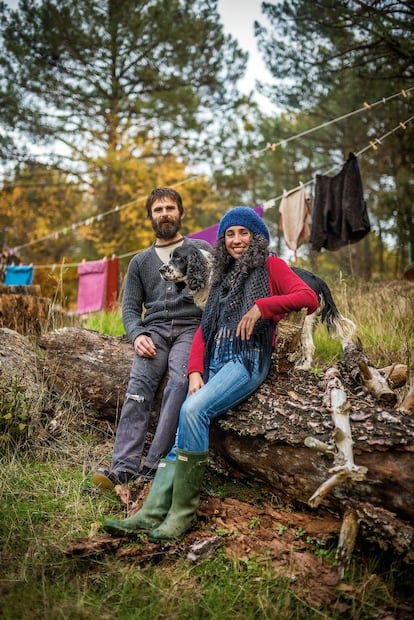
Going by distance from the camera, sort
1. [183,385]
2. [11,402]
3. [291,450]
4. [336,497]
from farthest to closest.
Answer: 1. [11,402]
2. [183,385]
3. [291,450]
4. [336,497]

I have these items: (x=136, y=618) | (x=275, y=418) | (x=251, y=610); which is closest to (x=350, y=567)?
(x=251, y=610)

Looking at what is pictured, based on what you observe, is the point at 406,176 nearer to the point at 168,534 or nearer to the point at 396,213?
the point at 396,213

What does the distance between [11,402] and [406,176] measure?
29.4 ft

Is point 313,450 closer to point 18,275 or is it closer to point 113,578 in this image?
point 113,578

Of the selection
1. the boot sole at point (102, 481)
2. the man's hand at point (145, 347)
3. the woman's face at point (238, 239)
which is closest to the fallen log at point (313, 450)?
the man's hand at point (145, 347)

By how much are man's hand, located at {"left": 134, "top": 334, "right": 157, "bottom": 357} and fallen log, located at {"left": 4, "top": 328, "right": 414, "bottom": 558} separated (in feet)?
1.45

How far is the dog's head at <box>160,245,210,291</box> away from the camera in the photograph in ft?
10.2

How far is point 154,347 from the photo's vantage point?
300 cm

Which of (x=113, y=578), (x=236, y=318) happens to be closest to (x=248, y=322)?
(x=236, y=318)

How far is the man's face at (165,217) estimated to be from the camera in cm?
334

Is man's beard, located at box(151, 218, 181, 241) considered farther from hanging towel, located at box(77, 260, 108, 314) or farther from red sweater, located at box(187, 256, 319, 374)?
hanging towel, located at box(77, 260, 108, 314)

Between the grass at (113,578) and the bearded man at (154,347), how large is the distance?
0.26 m

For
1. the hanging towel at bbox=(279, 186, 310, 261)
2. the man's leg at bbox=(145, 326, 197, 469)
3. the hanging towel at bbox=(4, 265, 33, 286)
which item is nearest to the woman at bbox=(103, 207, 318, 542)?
the man's leg at bbox=(145, 326, 197, 469)

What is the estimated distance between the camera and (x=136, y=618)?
173cm
